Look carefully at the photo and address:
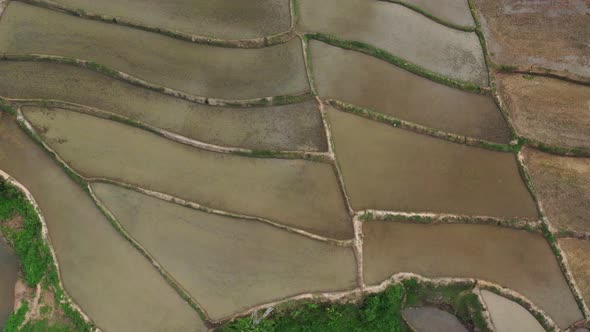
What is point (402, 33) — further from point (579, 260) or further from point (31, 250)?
point (31, 250)

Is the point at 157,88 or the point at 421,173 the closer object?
the point at 421,173

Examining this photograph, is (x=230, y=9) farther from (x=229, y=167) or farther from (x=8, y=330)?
(x=8, y=330)

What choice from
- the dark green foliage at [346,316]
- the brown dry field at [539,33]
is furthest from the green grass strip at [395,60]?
the dark green foliage at [346,316]

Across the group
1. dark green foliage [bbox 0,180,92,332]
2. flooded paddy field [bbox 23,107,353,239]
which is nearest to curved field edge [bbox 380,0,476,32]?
flooded paddy field [bbox 23,107,353,239]

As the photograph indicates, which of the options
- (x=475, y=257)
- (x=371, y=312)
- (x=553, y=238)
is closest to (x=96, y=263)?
(x=371, y=312)

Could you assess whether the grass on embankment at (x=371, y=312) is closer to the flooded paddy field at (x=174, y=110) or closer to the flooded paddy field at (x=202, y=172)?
the flooded paddy field at (x=202, y=172)

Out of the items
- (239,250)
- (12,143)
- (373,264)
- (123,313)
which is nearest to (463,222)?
(373,264)
